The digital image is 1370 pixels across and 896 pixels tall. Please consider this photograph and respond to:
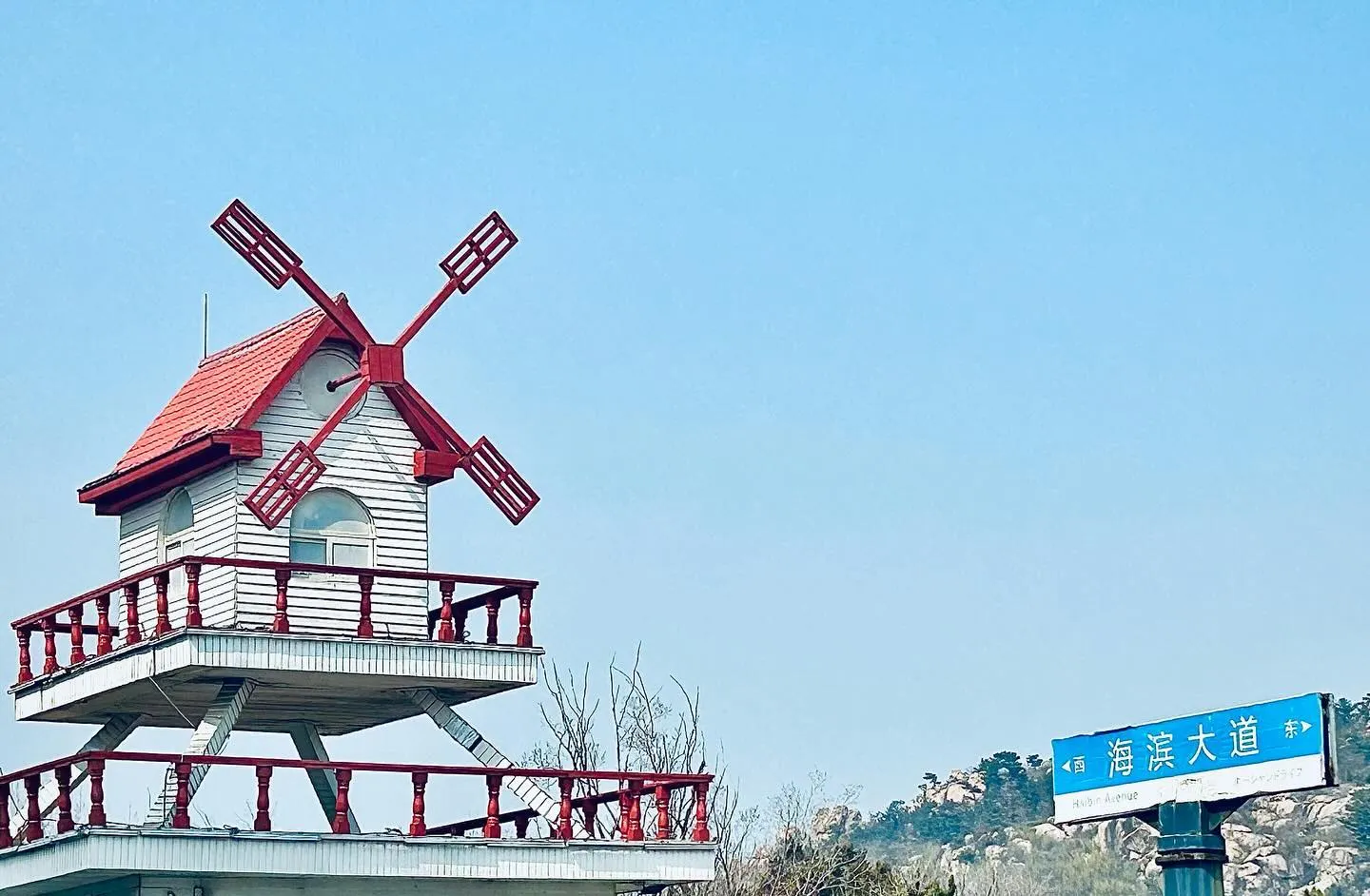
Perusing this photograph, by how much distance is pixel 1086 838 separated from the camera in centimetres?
13088

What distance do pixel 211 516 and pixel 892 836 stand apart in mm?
143496

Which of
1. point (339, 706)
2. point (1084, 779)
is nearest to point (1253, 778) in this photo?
point (1084, 779)

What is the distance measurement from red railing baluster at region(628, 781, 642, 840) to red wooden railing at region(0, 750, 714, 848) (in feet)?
0.03

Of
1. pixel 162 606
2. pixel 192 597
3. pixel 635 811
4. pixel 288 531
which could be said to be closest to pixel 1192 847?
pixel 635 811

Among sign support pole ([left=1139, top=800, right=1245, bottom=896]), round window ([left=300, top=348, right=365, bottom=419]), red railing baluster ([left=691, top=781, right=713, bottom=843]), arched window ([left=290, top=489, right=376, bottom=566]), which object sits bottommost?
sign support pole ([left=1139, top=800, right=1245, bottom=896])

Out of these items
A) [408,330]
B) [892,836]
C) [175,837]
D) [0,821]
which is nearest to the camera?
[175,837]

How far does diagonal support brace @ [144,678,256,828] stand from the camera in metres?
24.8

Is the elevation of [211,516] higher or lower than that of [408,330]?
lower

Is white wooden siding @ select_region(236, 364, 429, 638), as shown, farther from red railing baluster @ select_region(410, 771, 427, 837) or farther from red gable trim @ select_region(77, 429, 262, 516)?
red railing baluster @ select_region(410, 771, 427, 837)

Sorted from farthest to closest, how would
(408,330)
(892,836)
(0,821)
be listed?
(892,836) → (408,330) → (0,821)

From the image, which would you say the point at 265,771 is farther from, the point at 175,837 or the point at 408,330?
the point at 408,330

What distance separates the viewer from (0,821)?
86.3 feet

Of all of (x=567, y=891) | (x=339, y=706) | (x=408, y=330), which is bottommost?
(x=567, y=891)

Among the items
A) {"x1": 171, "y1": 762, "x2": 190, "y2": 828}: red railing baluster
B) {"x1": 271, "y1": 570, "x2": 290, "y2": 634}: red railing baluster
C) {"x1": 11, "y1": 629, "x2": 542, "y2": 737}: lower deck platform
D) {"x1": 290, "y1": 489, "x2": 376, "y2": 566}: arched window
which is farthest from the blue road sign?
{"x1": 171, "y1": 762, "x2": 190, "y2": 828}: red railing baluster
